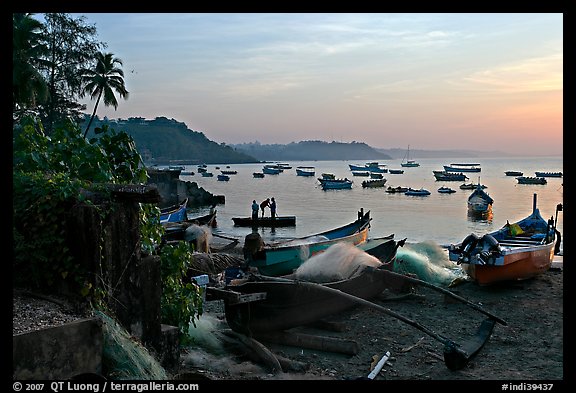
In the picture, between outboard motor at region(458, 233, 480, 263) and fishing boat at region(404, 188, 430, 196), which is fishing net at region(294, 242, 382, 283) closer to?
outboard motor at region(458, 233, 480, 263)

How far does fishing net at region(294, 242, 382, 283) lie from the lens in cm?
1309

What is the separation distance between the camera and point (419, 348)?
11109mm

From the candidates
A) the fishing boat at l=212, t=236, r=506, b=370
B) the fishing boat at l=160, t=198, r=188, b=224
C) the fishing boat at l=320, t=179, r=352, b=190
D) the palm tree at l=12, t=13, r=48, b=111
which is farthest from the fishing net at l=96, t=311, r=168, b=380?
the fishing boat at l=320, t=179, r=352, b=190

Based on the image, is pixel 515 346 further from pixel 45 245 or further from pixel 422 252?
pixel 422 252

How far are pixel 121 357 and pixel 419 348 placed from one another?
7496 mm

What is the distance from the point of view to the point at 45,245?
576 centimetres

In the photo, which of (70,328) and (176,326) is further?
(176,326)

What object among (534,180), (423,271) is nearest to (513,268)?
→ (423,271)
